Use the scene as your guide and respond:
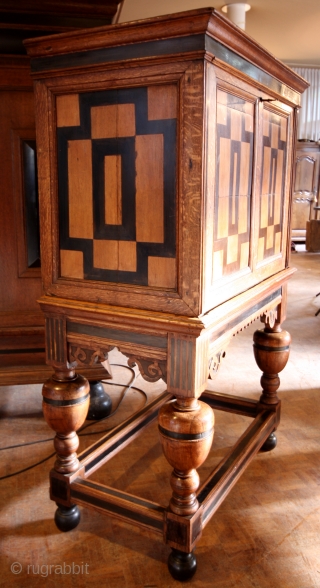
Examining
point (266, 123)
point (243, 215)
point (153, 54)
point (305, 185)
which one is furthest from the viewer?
point (305, 185)

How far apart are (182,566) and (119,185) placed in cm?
103

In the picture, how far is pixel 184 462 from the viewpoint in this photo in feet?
A: 4.41

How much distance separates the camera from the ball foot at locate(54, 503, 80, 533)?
63.6 inches

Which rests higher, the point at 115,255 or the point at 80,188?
the point at 80,188

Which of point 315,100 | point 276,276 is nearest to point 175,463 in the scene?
point 276,276

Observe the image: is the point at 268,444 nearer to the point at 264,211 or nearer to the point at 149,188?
the point at 264,211

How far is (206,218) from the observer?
1205 mm

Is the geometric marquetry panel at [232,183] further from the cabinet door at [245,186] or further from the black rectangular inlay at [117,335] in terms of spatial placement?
the black rectangular inlay at [117,335]

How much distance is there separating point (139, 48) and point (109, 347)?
76 centimetres

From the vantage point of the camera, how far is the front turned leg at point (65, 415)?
5.02ft

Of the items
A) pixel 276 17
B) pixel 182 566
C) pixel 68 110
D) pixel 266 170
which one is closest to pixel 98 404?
pixel 182 566

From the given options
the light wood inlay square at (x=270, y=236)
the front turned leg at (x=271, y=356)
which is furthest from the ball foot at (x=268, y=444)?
the light wood inlay square at (x=270, y=236)

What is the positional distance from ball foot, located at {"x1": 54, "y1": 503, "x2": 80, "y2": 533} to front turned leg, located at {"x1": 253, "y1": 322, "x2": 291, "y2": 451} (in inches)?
32.6

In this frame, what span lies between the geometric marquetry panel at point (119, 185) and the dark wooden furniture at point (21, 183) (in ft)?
2.67
